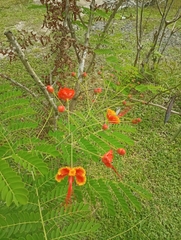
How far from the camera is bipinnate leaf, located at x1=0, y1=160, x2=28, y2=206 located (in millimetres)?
661

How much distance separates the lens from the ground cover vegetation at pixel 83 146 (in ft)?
2.72

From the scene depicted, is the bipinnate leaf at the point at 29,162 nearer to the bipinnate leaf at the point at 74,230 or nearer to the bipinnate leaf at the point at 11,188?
the bipinnate leaf at the point at 11,188

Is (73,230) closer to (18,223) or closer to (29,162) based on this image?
(18,223)

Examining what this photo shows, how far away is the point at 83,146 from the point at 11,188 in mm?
380

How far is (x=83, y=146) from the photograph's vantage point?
Result: 1.01 meters

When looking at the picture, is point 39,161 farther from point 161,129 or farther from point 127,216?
point 161,129

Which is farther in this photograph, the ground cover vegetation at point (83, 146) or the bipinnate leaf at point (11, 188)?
the ground cover vegetation at point (83, 146)

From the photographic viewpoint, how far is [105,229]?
158cm

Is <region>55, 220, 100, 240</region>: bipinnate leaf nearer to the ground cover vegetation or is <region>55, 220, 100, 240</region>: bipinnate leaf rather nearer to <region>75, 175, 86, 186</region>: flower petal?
the ground cover vegetation

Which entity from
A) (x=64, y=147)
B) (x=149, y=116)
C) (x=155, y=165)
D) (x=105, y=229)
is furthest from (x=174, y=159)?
(x=64, y=147)

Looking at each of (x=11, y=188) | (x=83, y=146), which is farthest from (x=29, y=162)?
(x=83, y=146)

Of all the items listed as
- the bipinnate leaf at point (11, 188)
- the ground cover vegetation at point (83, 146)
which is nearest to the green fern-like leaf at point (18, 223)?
the ground cover vegetation at point (83, 146)

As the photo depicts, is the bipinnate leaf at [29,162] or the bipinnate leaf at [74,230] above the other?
the bipinnate leaf at [29,162]

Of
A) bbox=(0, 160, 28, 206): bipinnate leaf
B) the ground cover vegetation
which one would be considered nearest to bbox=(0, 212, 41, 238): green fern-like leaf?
the ground cover vegetation
